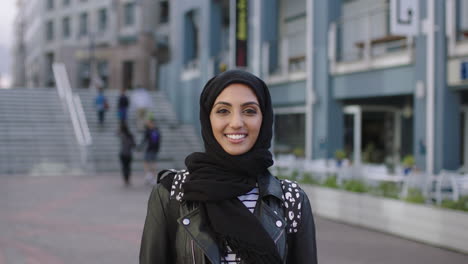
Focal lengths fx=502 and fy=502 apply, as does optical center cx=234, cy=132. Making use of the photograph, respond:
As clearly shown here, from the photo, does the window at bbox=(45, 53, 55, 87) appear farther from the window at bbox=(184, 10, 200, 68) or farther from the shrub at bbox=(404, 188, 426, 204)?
the shrub at bbox=(404, 188, 426, 204)

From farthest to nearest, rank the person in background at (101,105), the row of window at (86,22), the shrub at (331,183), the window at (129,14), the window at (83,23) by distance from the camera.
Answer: the window at (83,23) → the row of window at (86,22) → the window at (129,14) → the person in background at (101,105) → the shrub at (331,183)

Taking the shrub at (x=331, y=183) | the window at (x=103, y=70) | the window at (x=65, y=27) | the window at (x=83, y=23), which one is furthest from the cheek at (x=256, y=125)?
the window at (x=65, y=27)

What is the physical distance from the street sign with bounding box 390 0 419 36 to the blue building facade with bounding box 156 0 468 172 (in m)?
0.25

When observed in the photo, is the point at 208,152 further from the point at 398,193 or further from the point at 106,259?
the point at 398,193

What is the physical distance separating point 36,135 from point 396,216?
15436 millimetres

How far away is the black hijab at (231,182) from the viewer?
1.89 metres

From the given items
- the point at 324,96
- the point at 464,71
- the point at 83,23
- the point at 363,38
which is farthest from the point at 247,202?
the point at 83,23

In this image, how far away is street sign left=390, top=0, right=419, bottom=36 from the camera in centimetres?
1045

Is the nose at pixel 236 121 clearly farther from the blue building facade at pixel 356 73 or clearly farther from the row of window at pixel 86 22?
the row of window at pixel 86 22

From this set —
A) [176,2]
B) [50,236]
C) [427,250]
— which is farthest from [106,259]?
[176,2]

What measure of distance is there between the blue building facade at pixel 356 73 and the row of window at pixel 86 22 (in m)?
20.5

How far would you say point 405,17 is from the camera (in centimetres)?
1062

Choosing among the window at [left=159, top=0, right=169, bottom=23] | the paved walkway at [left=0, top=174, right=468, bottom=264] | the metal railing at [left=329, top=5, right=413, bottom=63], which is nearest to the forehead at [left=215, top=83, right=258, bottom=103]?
Result: the paved walkway at [left=0, top=174, right=468, bottom=264]

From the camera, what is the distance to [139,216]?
8.81m
